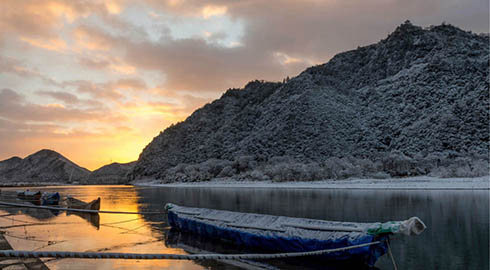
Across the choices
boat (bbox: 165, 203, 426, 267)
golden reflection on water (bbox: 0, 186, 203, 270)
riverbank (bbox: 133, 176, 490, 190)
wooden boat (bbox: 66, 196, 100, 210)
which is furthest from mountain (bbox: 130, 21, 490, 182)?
golden reflection on water (bbox: 0, 186, 203, 270)

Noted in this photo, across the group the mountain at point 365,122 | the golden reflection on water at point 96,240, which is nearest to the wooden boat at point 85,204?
the golden reflection on water at point 96,240

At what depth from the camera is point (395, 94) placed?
394ft

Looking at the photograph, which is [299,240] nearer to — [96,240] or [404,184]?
[96,240]

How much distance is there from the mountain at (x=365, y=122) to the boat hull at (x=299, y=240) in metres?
65.3

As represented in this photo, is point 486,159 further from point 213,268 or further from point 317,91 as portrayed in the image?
point 213,268

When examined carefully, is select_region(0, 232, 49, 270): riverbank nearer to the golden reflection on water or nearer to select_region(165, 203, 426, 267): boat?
the golden reflection on water

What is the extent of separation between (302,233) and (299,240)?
1.06 feet

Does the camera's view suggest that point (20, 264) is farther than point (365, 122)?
No

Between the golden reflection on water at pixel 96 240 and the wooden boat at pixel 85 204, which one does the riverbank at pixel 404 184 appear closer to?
the wooden boat at pixel 85 204

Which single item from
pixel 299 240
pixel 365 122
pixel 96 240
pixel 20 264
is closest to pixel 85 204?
pixel 96 240

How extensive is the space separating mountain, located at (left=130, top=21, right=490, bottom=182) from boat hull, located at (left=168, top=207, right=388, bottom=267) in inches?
2571

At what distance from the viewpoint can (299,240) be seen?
49.6 feet

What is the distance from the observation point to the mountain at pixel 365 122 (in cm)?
8856

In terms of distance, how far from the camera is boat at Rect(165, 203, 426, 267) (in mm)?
13133
